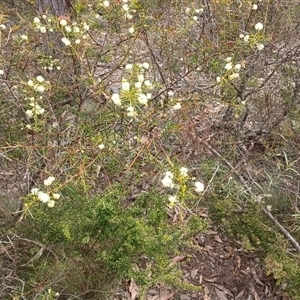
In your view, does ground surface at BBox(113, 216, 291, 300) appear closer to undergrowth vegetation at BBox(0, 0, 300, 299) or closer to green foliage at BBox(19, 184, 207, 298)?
undergrowth vegetation at BBox(0, 0, 300, 299)

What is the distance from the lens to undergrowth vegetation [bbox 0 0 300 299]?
2383 millimetres

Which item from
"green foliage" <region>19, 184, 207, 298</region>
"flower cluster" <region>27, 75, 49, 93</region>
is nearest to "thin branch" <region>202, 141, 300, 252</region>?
"green foliage" <region>19, 184, 207, 298</region>

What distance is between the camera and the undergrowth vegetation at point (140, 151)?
93.8 inches

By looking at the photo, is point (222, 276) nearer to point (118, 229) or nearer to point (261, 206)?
point (261, 206)

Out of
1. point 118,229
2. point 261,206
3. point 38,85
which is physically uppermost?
point 38,85

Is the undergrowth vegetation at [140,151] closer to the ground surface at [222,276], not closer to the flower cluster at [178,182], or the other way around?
the flower cluster at [178,182]

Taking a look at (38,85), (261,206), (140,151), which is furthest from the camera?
(261,206)

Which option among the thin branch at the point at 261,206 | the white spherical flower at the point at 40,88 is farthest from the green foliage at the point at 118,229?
the thin branch at the point at 261,206

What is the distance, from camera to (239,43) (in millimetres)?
2775

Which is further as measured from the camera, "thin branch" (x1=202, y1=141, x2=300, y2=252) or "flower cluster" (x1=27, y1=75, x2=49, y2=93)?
"thin branch" (x1=202, y1=141, x2=300, y2=252)

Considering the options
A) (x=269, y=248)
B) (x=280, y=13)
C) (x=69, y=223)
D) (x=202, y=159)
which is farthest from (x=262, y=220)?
(x=280, y=13)

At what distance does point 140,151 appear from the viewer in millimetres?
2264

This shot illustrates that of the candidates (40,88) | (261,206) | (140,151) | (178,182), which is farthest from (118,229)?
(261,206)

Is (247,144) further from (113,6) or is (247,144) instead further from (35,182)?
(35,182)
